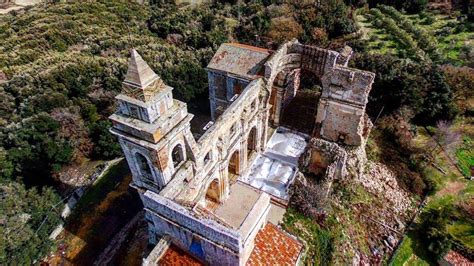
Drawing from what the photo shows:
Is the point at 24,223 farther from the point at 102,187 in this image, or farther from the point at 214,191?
the point at 214,191

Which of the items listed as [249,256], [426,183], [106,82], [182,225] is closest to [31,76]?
[106,82]

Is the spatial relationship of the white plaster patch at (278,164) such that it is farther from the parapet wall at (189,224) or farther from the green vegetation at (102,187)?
the green vegetation at (102,187)

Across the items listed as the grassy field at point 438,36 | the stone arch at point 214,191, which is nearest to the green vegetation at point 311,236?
the stone arch at point 214,191

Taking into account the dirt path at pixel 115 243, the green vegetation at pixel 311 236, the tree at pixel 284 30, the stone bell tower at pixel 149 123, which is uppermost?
the stone bell tower at pixel 149 123

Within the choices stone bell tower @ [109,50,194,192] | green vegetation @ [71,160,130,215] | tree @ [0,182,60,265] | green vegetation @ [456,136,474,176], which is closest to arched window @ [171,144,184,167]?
stone bell tower @ [109,50,194,192]

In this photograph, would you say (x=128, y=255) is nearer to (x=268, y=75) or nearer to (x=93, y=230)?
(x=93, y=230)

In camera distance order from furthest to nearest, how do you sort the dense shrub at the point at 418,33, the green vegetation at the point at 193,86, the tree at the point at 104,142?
the dense shrub at the point at 418,33 < the tree at the point at 104,142 < the green vegetation at the point at 193,86

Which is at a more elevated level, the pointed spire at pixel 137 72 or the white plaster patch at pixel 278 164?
the pointed spire at pixel 137 72

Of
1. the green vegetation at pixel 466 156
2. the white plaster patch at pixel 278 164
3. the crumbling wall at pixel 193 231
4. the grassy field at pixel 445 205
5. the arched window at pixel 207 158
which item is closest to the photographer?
the crumbling wall at pixel 193 231
